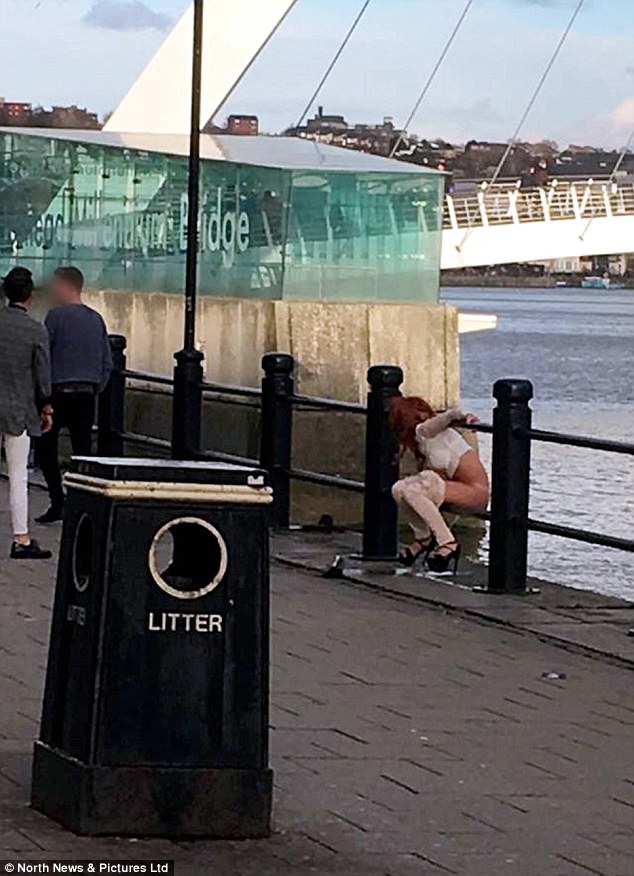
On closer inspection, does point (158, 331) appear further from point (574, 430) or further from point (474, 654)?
point (574, 430)

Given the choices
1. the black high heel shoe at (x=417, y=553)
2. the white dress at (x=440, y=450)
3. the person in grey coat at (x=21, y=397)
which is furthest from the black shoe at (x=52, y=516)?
the white dress at (x=440, y=450)

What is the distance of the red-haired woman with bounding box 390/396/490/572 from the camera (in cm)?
1207

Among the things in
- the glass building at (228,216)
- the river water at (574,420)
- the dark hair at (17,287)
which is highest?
the glass building at (228,216)

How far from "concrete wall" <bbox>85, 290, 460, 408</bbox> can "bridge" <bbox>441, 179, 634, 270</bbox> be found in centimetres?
2156

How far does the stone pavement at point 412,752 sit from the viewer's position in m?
5.90

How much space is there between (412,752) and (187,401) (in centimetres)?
902

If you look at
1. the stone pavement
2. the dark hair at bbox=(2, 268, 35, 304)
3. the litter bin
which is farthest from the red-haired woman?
the litter bin

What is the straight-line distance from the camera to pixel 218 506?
19.6ft

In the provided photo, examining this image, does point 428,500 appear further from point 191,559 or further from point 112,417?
point 191,559

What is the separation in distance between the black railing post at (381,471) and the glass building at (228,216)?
9.56 meters

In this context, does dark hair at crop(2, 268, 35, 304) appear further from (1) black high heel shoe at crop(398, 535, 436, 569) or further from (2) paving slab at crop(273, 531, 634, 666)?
(1) black high heel shoe at crop(398, 535, 436, 569)

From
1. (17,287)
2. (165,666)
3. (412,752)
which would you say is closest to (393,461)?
(17,287)

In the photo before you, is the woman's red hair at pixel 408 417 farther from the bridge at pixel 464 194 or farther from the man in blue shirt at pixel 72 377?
the bridge at pixel 464 194

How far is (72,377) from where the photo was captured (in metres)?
14.3
